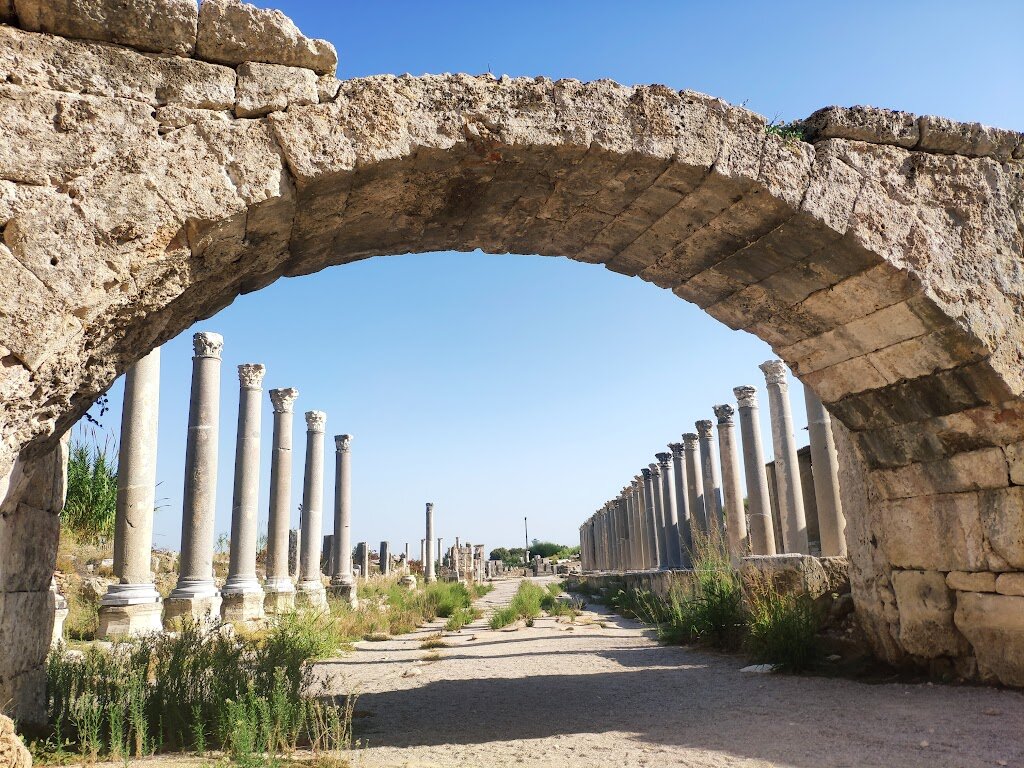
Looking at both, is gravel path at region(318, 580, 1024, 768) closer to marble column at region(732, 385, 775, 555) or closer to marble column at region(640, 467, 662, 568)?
marble column at region(732, 385, 775, 555)

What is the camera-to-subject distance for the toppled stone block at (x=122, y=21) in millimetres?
3615

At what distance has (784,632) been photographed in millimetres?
6613

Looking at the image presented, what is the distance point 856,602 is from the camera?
644 centimetres

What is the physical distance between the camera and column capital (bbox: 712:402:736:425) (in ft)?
56.5

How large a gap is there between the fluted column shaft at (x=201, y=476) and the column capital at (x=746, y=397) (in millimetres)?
10085

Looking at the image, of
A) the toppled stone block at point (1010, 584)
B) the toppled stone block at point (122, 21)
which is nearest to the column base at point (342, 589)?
the toppled stone block at point (1010, 584)

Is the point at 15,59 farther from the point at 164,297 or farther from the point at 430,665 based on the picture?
the point at 430,665

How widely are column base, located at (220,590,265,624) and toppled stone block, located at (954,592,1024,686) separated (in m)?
11.9

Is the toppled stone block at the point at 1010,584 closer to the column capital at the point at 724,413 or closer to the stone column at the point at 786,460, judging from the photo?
the stone column at the point at 786,460

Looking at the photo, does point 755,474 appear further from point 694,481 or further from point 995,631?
point 995,631

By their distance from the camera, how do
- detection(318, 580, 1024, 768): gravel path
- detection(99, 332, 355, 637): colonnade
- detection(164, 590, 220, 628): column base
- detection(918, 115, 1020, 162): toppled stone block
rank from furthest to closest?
detection(164, 590, 220, 628): column base → detection(99, 332, 355, 637): colonnade → detection(918, 115, 1020, 162): toppled stone block → detection(318, 580, 1024, 768): gravel path

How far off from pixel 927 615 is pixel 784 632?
1.30 meters

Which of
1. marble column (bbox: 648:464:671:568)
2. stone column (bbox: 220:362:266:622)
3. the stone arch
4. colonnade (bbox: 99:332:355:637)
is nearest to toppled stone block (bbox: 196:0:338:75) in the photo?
the stone arch

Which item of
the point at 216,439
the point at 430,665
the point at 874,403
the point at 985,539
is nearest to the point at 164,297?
the point at 874,403
